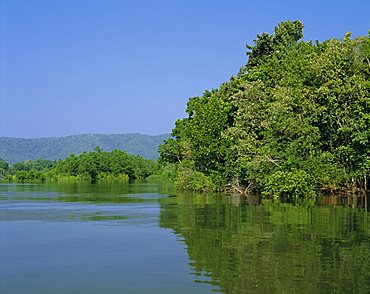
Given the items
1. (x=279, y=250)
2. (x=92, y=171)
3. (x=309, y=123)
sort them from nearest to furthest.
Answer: (x=279, y=250), (x=309, y=123), (x=92, y=171)

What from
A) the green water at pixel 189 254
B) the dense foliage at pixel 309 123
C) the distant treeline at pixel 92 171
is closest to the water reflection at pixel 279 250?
the green water at pixel 189 254

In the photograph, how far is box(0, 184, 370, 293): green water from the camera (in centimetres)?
1177

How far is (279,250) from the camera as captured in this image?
1581 centimetres

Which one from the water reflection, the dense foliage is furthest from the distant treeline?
the water reflection

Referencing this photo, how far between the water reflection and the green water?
0.02m

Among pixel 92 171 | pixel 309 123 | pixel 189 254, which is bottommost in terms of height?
pixel 189 254

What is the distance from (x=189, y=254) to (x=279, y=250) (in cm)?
268

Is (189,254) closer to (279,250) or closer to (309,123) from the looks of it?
(279,250)

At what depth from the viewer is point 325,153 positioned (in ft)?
132

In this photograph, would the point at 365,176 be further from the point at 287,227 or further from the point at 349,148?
the point at 287,227

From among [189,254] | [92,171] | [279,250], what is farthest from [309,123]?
[92,171]

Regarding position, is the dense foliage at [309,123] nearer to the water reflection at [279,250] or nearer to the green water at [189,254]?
the water reflection at [279,250]

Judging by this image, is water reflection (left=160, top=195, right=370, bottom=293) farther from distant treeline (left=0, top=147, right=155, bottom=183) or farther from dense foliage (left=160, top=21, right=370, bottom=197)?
distant treeline (left=0, top=147, right=155, bottom=183)

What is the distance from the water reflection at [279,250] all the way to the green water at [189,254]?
2 centimetres
